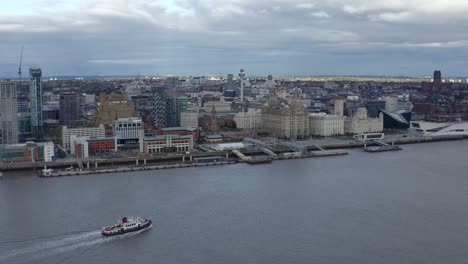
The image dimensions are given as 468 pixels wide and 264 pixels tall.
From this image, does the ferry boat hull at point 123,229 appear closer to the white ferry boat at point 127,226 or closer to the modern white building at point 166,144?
the white ferry boat at point 127,226

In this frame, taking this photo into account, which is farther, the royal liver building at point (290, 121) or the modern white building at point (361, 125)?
the modern white building at point (361, 125)

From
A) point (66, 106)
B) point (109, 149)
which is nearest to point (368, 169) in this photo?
point (109, 149)

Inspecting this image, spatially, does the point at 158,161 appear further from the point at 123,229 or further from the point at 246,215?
the point at 123,229

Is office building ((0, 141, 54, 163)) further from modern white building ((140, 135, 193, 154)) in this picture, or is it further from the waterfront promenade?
modern white building ((140, 135, 193, 154))

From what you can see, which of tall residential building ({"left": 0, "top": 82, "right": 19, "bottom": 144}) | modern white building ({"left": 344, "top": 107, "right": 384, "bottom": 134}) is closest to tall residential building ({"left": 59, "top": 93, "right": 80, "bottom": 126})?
tall residential building ({"left": 0, "top": 82, "right": 19, "bottom": 144})

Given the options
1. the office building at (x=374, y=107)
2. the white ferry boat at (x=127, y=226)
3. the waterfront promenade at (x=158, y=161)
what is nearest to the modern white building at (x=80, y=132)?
the waterfront promenade at (x=158, y=161)

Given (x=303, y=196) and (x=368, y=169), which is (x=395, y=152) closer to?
(x=368, y=169)
